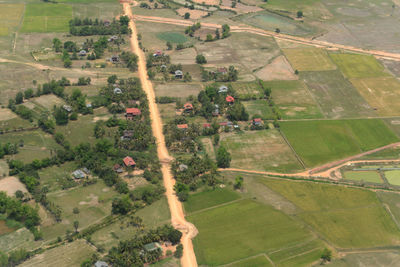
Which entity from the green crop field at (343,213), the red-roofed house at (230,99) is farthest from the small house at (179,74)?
the green crop field at (343,213)

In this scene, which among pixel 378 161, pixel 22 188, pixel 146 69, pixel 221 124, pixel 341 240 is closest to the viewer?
pixel 341 240

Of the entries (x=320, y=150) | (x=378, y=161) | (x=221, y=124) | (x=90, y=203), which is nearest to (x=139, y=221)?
(x=90, y=203)

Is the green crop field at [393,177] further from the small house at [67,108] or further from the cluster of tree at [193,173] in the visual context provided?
the small house at [67,108]

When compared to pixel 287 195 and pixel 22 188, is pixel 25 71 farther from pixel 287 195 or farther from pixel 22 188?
pixel 287 195

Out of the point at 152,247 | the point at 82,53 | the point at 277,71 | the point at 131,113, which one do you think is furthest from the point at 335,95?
the point at 152,247

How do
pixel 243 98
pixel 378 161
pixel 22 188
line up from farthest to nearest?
pixel 243 98
pixel 378 161
pixel 22 188
